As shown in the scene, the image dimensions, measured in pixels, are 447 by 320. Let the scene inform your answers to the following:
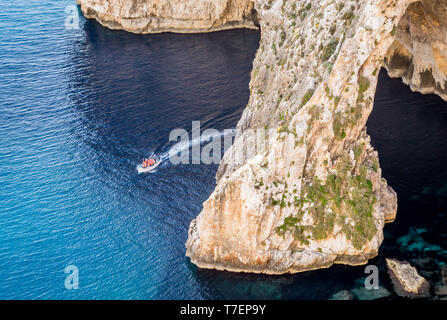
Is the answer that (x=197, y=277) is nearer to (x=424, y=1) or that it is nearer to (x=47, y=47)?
(x=424, y=1)

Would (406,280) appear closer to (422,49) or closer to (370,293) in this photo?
(370,293)

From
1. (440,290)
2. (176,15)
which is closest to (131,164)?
(440,290)

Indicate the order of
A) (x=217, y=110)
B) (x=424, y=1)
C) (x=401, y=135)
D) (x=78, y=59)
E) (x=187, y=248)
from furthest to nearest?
(x=78, y=59), (x=217, y=110), (x=401, y=135), (x=424, y=1), (x=187, y=248)

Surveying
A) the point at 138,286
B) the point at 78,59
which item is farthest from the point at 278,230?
the point at 78,59

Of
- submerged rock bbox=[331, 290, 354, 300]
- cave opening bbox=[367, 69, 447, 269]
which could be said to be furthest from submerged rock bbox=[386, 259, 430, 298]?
submerged rock bbox=[331, 290, 354, 300]

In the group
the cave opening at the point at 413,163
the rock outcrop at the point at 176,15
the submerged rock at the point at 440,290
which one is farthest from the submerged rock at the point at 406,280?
the rock outcrop at the point at 176,15

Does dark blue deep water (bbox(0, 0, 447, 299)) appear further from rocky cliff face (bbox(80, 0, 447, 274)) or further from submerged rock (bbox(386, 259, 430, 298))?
rocky cliff face (bbox(80, 0, 447, 274))

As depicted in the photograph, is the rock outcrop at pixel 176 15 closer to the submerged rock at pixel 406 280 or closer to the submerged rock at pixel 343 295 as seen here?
the submerged rock at pixel 406 280
